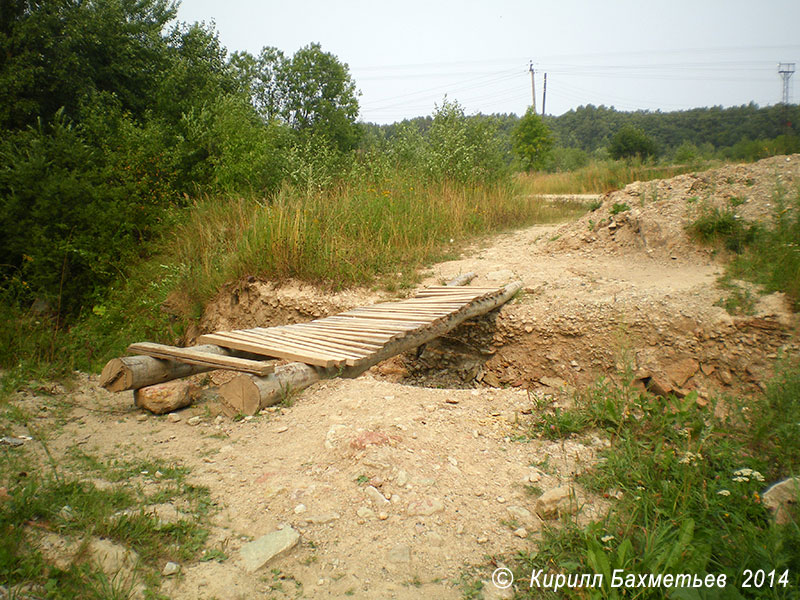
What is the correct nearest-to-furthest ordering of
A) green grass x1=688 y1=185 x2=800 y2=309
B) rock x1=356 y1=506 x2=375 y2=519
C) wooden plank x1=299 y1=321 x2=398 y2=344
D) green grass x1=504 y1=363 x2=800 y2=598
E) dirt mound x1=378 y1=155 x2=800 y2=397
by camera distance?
1. green grass x1=504 y1=363 x2=800 y2=598
2. rock x1=356 y1=506 x2=375 y2=519
3. wooden plank x1=299 y1=321 x2=398 y2=344
4. dirt mound x1=378 y1=155 x2=800 y2=397
5. green grass x1=688 y1=185 x2=800 y2=309

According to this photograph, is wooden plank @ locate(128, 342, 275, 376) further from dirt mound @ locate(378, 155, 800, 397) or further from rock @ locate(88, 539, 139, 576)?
dirt mound @ locate(378, 155, 800, 397)

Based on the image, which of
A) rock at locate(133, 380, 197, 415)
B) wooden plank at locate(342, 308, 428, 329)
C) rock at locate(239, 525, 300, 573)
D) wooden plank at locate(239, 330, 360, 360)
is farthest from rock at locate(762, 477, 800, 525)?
rock at locate(133, 380, 197, 415)

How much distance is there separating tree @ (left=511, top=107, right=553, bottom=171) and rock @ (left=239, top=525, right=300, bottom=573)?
2402 cm

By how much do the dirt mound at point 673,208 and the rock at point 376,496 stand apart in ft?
16.8

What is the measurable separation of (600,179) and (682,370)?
10311mm

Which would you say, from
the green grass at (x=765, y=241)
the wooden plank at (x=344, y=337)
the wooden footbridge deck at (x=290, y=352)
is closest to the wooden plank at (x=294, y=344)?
the wooden footbridge deck at (x=290, y=352)

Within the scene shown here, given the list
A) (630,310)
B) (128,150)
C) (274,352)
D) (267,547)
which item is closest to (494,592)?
(267,547)

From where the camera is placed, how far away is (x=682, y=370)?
13.5ft

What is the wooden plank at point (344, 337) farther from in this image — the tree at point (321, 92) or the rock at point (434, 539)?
the tree at point (321, 92)

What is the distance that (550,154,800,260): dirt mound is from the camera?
576 cm

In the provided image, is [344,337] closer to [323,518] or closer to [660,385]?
[323,518]

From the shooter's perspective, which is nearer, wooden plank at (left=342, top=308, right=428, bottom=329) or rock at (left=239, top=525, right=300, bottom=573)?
rock at (left=239, top=525, right=300, bottom=573)

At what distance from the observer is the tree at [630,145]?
910 inches

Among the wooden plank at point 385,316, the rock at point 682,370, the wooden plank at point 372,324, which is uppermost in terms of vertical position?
the wooden plank at point 385,316
